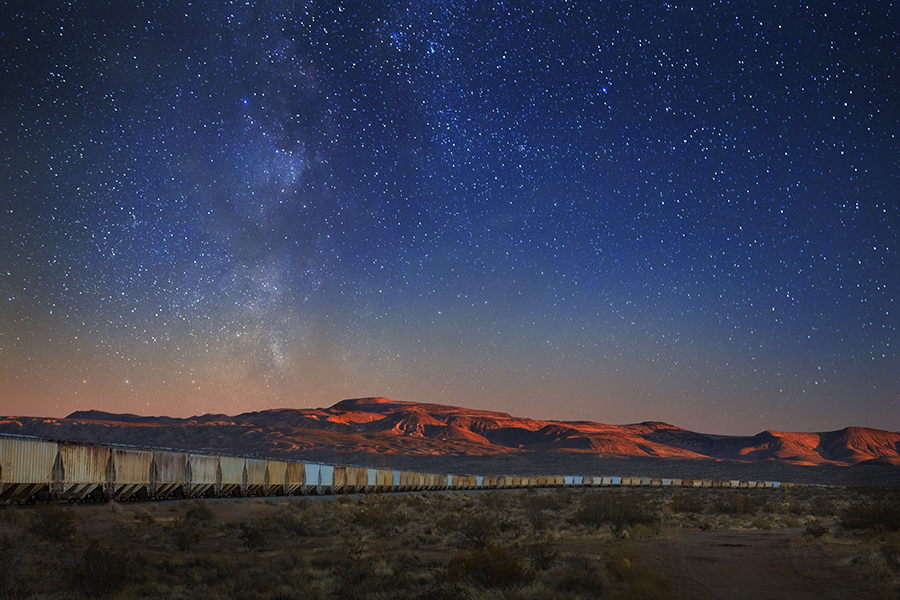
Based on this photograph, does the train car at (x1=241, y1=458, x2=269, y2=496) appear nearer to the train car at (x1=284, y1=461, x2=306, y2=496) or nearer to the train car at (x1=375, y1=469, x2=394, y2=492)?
the train car at (x1=284, y1=461, x2=306, y2=496)

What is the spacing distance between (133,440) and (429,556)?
5451 inches

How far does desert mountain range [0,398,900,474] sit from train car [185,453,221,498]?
3497 inches

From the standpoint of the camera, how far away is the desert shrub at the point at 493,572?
42.9ft

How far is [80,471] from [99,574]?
43.2 feet

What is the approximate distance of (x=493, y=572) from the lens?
1322 cm

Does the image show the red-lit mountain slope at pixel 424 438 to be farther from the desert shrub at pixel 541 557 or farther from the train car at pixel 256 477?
the desert shrub at pixel 541 557

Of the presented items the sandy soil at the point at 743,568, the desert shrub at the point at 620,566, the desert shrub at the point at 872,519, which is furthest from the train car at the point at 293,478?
the desert shrub at the point at 872,519

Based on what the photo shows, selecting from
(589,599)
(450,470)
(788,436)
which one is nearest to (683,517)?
(589,599)

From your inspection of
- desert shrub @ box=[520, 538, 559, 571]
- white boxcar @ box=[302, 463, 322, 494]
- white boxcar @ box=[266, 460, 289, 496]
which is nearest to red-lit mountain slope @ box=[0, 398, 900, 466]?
white boxcar @ box=[302, 463, 322, 494]

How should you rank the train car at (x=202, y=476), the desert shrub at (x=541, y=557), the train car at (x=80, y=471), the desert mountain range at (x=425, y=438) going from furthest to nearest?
the desert mountain range at (x=425, y=438), the train car at (x=202, y=476), the train car at (x=80, y=471), the desert shrub at (x=541, y=557)

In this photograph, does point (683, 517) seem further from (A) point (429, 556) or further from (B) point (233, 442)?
(B) point (233, 442)

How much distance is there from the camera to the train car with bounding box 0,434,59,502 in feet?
66.5

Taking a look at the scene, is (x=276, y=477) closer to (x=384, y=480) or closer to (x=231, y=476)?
(x=231, y=476)

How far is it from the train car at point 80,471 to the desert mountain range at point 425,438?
97.2 m
